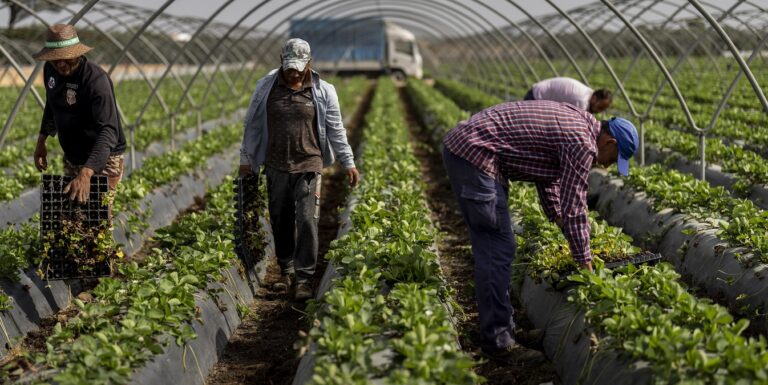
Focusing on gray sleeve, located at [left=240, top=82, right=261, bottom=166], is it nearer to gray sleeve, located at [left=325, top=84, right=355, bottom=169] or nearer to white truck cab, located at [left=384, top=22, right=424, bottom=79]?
gray sleeve, located at [left=325, top=84, right=355, bottom=169]

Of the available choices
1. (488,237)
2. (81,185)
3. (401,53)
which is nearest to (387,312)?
(488,237)

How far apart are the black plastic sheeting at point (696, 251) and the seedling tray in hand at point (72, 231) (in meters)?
4.45

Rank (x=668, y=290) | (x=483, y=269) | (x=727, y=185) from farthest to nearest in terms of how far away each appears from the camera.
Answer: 1. (x=727, y=185)
2. (x=483, y=269)
3. (x=668, y=290)

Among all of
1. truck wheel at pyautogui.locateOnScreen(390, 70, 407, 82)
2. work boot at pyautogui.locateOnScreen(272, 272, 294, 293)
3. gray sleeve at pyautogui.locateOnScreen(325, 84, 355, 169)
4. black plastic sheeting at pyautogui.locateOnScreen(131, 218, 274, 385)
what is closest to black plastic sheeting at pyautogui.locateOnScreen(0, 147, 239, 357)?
black plastic sheeting at pyautogui.locateOnScreen(131, 218, 274, 385)

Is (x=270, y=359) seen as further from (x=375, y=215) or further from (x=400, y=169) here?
(x=400, y=169)

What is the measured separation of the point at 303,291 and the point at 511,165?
2328mm

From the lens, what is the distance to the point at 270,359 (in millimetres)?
5582

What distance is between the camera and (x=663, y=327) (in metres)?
4.05

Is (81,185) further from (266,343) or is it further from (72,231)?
(266,343)

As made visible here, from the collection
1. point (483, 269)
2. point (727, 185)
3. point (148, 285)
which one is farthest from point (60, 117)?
point (727, 185)

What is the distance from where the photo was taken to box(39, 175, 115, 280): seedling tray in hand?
6109 mm

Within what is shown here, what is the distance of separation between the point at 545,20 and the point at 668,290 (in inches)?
913

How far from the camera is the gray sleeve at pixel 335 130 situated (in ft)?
21.4

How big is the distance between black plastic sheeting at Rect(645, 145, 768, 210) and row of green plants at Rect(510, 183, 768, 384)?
12.2ft
